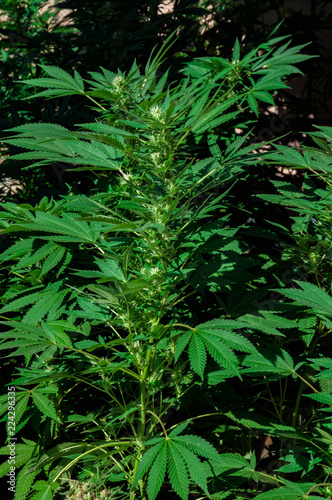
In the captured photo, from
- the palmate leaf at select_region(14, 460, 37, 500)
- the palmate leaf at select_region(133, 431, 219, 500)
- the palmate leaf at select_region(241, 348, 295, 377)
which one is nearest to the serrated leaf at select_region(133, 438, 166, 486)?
the palmate leaf at select_region(133, 431, 219, 500)

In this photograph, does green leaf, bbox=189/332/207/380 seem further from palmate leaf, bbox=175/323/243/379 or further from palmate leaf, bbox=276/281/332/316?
palmate leaf, bbox=276/281/332/316

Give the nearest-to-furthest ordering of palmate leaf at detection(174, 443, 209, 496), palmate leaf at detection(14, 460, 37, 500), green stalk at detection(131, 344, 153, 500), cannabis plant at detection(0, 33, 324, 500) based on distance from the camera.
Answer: palmate leaf at detection(174, 443, 209, 496) < cannabis plant at detection(0, 33, 324, 500) < green stalk at detection(131, 344, 153, 500) < palmate leaf at detection(14, 460, 37, 500)

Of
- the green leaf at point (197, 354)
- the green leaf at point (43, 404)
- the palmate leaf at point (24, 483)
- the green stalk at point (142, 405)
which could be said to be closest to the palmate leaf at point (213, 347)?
the green leaf at point (197, 354)

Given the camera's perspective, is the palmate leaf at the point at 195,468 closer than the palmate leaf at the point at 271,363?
Yes

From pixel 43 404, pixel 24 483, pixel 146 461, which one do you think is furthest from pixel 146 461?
pixel 24 483

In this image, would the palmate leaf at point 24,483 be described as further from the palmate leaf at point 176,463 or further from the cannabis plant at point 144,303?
the palmate leaf at point 176,463

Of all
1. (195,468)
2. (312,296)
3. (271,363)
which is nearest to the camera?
(195,468)

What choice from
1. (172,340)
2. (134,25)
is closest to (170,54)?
(134,25)

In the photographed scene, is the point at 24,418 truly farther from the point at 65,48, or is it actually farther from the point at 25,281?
Result: the point at 65,48

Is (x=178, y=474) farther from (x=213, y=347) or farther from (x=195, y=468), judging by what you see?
(x=213, y=347)

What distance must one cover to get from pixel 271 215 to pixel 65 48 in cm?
124

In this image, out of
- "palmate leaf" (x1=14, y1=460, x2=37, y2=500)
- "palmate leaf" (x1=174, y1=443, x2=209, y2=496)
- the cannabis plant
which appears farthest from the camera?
"palmate leaf" (x1=14, y1=460, x2=37, y2=500)

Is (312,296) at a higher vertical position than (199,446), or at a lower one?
higher

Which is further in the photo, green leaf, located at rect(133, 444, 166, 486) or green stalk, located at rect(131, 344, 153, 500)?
green stalk, located at rect(131, 344, 153, 500)
